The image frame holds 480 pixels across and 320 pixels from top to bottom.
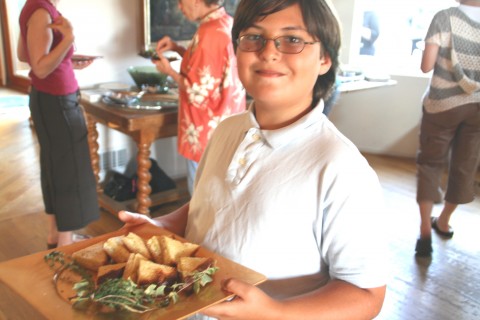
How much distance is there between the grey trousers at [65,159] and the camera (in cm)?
221

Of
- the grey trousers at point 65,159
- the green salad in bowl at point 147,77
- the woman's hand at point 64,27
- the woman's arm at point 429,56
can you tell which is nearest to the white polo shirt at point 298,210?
the woman's hand at point 64,27

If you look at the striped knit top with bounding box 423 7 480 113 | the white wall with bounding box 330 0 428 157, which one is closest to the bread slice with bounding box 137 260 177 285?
the striped knit top with bounding box 423 7 480 113

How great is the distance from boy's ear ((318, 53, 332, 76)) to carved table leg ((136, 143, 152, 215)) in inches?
72.4

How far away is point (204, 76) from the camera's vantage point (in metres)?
2.32

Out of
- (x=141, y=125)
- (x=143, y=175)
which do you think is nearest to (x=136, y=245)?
(x=141, y=125)

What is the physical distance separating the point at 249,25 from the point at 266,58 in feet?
0.27

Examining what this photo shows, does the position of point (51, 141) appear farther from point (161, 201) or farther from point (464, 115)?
point (464, 115)

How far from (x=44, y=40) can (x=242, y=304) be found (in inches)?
68.3

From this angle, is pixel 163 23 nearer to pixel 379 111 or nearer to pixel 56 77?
pixel 56 77

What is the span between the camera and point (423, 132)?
2.59m

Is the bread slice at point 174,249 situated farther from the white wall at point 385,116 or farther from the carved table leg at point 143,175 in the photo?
the white wall at point 385,116

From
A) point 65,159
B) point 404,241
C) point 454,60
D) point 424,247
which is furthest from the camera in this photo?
point 404,241

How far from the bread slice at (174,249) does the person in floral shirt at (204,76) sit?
1.51 meters

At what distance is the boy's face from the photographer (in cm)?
86
